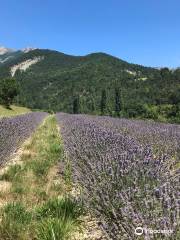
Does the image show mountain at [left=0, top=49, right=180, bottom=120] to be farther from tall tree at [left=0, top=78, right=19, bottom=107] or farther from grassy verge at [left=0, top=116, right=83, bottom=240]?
grassy verge at [left=0, top=116, right=83, bottom=240]

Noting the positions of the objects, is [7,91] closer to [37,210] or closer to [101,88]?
[101,88]

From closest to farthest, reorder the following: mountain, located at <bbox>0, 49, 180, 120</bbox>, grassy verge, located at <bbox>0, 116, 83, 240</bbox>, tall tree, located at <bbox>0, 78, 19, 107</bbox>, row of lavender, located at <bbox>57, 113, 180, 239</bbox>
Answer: row of lavender, located at <bbox>57, 113, 180, 239</bbox> < grassy verge, located at <bbox>0, 116, 83, 240</bbox> < tall tree, located at <bbox>0, 78, 19, 107</bbox> < mountain, located at <bbox>0, 49, 180, 120</bbox>

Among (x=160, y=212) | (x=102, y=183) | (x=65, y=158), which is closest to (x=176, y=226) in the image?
(x=160, y=212)

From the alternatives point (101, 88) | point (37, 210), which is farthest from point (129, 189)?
point (101, 88)

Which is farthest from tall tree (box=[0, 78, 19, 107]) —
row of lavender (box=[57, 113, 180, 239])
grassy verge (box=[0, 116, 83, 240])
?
row of lavender (box=[57, 113, 180, 239])

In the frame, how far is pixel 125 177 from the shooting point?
161 inches

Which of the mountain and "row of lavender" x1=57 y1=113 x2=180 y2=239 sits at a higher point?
the mountain

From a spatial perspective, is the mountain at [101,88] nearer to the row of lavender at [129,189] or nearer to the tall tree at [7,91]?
the tall tree at [7,91]

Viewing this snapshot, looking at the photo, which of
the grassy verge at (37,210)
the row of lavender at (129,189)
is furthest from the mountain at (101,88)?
the row of lavender at (129,189)

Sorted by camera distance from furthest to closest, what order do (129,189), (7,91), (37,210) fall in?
(7,91)
(37,210)
(129,189)

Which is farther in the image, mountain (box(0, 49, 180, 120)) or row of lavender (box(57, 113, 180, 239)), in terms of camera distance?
mountain (box(0, 49, 180, 120))

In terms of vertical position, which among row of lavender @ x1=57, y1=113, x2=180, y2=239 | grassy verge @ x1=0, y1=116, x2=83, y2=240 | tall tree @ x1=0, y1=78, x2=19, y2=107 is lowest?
grassy verge @ x1=0, y1=116, x2=83, y2=240

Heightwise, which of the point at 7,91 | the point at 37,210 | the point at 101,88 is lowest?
the point at 37,210

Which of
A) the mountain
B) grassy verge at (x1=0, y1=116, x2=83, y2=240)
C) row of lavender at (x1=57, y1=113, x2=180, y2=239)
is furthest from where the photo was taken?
the mountain
